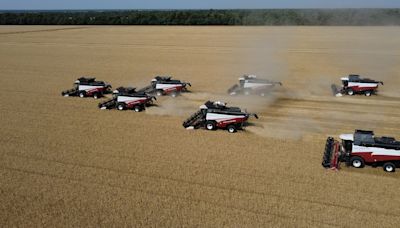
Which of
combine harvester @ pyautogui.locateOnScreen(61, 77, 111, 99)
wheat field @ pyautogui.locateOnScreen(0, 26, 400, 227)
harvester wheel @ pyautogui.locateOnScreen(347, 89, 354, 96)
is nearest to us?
wheat field @ pyautogui.locateOnScreen(0, 26, 400, 227)

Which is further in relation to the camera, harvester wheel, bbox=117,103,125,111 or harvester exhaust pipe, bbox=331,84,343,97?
harvester exhaust pipe, bbox=331,84,343,97

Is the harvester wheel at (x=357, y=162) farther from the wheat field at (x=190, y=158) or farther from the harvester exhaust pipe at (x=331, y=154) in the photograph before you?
the harvester exhaust pipe at (x=331, y=154)

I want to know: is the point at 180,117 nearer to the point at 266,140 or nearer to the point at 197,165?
the point at 266,140

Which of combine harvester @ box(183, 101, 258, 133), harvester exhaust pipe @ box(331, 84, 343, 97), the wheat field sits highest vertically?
harvester exhaust pipe @ box(331, 84, 343, 97)

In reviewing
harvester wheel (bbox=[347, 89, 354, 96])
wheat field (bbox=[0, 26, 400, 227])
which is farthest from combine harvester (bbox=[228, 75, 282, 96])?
harvester wheel (bbox=[347, 89, 354, 96])

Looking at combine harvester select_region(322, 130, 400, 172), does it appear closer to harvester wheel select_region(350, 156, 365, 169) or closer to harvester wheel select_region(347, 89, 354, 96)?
harvester wheel select_region(350, 156, 365, 169)

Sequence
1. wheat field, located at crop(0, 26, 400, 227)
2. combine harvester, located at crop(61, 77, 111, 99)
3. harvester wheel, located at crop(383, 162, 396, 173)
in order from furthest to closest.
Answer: combine harvester, located at crop(61, 77, 111, 99) → harvester wheel, located at crop(383, 162, 396, 173) → wheat field, located at crop(0, 26, 400, 227)

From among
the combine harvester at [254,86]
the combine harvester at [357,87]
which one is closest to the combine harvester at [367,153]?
the combine harvester at [254,86]

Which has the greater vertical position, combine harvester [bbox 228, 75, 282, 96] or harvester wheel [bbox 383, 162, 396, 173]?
combine harvester [bbox 228, 75, 282, 96]
